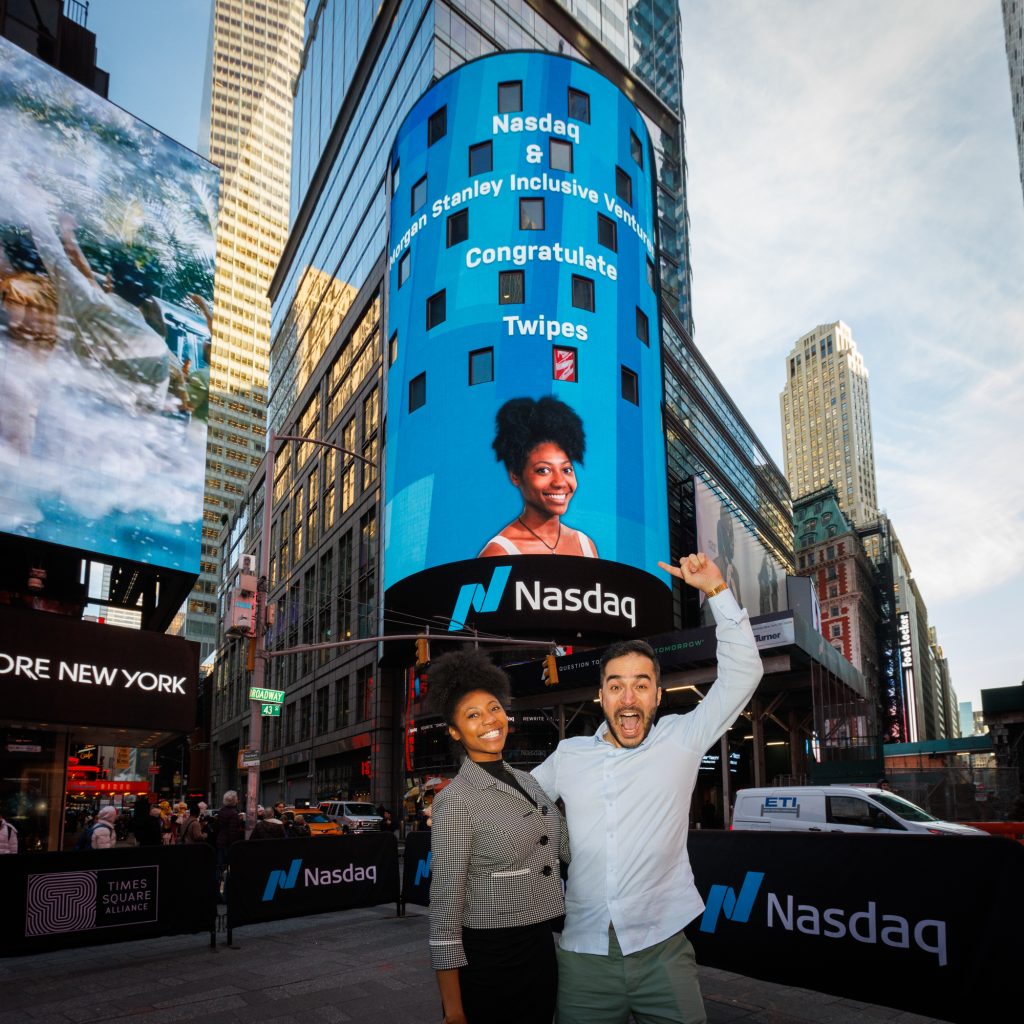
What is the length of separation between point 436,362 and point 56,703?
25.5 meters

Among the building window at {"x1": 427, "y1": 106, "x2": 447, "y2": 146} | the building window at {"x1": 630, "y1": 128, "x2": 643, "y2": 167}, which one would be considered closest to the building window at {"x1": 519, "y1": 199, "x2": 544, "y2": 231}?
the building window at {"x1": 427, "y1": 106, "x2": 447, "y2": 146}

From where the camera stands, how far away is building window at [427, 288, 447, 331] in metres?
41.2

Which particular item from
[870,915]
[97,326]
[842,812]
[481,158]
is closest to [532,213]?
[481,158]

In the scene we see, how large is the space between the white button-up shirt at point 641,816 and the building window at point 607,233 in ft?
132

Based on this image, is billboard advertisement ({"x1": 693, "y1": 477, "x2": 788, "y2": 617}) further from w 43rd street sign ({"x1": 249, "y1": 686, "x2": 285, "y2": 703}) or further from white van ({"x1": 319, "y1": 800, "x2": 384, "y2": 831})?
w 43rd street sign ({"x1": 249, "y1": 686, "x2": 285, "y2": 703})

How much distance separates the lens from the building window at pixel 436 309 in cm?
4122

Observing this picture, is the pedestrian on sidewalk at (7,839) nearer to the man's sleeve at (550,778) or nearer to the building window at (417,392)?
the man's sleeve at (550,778)

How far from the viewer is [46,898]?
1062 centimetres

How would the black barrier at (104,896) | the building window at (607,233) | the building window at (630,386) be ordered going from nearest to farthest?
the black barrier at (104,896) → the building window at (630,386) → the building window at (607,233)

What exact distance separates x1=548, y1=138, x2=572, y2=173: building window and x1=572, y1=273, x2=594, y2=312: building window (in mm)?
5448

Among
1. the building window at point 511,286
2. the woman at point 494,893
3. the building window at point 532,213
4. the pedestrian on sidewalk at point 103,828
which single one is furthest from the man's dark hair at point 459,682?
the building window at point 532,213

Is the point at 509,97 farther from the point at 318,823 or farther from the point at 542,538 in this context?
the point at 318,823

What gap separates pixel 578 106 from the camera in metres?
43.8

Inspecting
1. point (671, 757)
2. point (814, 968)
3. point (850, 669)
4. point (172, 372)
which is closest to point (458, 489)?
point (172, 372)
